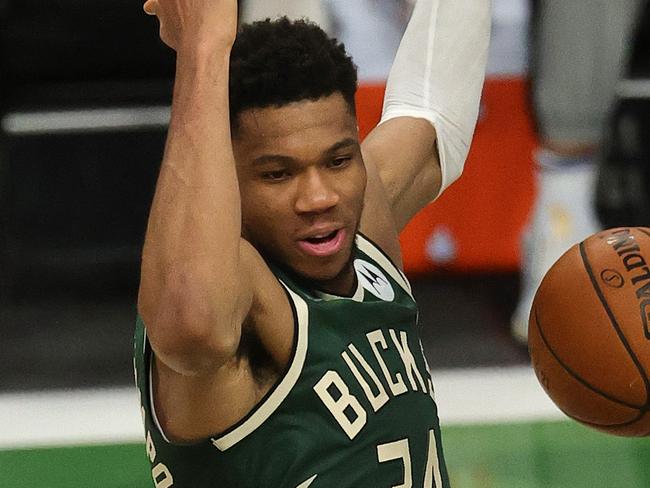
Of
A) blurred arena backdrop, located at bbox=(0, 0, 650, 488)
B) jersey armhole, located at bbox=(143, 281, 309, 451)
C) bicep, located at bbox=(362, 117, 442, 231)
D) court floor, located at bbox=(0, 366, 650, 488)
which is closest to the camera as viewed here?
jersey armhole, located at bbox=(143, 281, 309, 451)

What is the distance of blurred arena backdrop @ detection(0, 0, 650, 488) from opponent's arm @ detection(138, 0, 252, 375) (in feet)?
7.21

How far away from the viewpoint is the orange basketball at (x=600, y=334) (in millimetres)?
1971

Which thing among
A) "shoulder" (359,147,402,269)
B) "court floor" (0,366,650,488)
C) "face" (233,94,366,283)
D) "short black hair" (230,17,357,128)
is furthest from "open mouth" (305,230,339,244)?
"court floor" (0,366,650,488)

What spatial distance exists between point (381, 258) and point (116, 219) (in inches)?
108

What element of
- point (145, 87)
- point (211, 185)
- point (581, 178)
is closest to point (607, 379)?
point (211, 185)

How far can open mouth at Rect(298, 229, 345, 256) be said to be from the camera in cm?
163

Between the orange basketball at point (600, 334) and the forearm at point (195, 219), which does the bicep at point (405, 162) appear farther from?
the forearm at point (195, 219)

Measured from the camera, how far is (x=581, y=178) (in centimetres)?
419

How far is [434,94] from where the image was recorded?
2162 mm

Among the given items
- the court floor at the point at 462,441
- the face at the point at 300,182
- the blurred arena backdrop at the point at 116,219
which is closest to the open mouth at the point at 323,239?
the face at the point at 300,182

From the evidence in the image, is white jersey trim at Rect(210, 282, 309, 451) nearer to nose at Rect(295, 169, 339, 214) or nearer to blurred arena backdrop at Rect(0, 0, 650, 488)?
nose at Rect(295, 169, 339, 214)

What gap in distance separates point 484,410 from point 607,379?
1.65 metres

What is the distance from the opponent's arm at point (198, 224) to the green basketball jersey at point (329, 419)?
0.20 meters

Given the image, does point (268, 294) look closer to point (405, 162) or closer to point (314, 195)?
point (314, 195)
